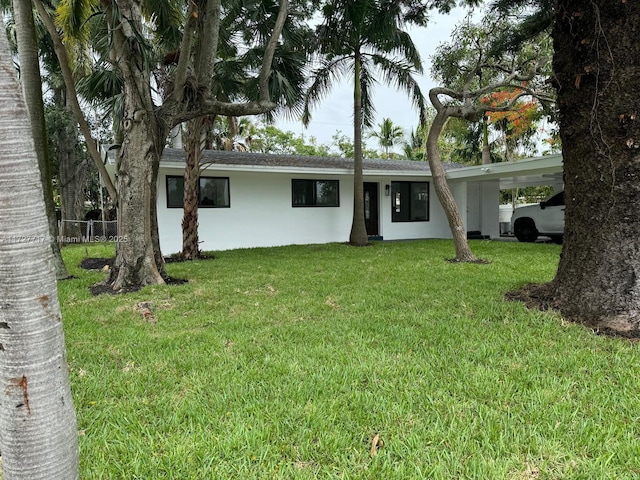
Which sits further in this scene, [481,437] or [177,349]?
[177,349]

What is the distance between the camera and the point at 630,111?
367 cm

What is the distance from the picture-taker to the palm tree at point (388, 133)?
30.9 m

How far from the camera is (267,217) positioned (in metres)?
12.6

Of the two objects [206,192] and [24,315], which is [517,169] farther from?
[24,315]

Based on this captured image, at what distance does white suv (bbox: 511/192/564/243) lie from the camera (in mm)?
11711

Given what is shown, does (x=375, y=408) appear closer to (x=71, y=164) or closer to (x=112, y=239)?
(x=112, y=239)

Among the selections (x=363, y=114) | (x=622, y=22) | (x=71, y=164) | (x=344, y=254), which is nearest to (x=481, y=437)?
(x=622, y=22)

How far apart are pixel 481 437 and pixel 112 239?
16.9m

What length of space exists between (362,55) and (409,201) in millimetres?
5508

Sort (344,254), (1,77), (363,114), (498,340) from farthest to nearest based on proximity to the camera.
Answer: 1. (363,114)
2. (344,254)
3. (498,340)
4. (1,77)

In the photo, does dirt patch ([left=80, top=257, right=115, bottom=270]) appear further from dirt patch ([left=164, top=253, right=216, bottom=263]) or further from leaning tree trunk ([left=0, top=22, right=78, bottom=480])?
leaning tree trunk ([left=0, top=22, right=78, bottom=480])

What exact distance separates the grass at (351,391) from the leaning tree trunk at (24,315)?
56cm

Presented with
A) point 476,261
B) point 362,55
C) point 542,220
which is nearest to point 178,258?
point 476,261

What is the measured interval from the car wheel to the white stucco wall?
2.12m
